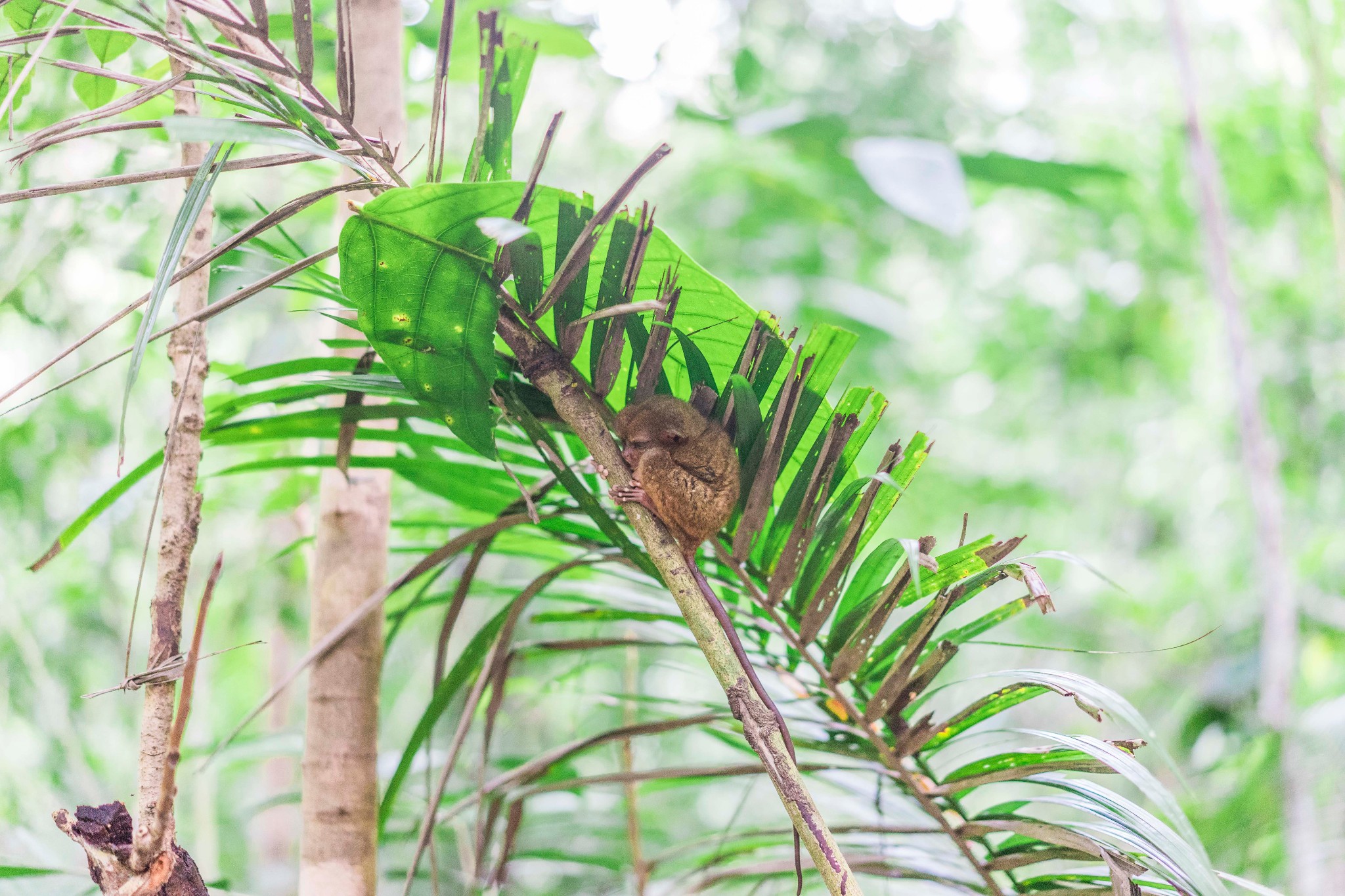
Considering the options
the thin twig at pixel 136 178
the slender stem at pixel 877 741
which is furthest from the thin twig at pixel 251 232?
Answer: the slender stem at pixel 877 741

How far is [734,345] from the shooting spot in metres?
1.08

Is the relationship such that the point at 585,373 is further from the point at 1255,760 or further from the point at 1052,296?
the point at 1052,296

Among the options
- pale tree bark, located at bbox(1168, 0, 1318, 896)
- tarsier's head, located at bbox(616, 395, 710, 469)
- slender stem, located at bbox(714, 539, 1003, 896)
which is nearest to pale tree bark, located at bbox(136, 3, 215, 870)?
tarsier's head, located at bbox(616, 395, 710, 469)

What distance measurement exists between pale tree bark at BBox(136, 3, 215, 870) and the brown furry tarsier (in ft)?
1.61

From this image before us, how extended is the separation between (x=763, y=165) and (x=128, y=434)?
114 inches

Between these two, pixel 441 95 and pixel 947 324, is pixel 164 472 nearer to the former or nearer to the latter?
pixel 441 95

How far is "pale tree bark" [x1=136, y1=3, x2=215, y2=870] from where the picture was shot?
2.70 feet

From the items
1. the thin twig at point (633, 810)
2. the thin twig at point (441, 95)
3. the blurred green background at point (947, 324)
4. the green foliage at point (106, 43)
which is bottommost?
the thin twig at point (633, 810)

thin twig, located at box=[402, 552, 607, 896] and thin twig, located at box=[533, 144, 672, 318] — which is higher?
thin twig, located at box=[533, 144, 672, 318]

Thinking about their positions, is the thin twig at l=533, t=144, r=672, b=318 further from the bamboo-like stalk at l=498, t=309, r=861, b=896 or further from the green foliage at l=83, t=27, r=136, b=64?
the green foliage at l=83, t=27, r=136, b=64

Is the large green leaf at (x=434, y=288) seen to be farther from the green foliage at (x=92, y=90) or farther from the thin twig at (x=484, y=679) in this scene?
the green foliage at (x=92, y=90)

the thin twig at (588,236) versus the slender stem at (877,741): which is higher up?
the thin twig at (588,236)

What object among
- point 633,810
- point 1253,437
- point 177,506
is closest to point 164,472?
point 177,506

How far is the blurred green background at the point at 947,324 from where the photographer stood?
7.90 feet
